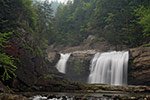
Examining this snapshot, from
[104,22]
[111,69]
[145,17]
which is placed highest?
[104,22]

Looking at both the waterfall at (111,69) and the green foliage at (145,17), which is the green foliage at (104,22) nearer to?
the green foliage at (145,17)

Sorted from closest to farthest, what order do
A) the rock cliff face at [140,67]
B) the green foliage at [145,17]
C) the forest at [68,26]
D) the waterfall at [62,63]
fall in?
the forest at [68,26]
the rock cliff face at [140,67]
the green foliage at [145,17]
the waterfall at [62,63]

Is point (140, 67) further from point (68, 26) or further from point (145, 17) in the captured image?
point (68, 26)

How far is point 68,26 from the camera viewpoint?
275ft

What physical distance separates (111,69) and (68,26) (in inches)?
1525

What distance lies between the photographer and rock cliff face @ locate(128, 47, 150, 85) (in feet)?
137

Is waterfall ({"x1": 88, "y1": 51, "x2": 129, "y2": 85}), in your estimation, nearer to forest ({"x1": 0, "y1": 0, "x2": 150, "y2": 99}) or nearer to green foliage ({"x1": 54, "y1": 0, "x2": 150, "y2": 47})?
forest ({"x1": 0, "y1": 0, "x2": 150, "y2": 99})

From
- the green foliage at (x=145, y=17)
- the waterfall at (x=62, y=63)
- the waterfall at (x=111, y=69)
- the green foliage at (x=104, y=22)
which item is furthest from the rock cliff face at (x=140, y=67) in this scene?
the waterfall at (x=62, y=63)

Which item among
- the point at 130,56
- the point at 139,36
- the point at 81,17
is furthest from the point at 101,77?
the point at 81,17

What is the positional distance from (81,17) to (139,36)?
31.3m

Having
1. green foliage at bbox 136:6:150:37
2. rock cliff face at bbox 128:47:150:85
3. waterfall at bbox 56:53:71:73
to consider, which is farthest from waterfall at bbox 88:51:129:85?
waterfall at bbox 56:53:71:73

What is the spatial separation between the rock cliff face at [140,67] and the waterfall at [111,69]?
3.58ft

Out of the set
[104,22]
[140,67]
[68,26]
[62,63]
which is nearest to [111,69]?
[140,67]

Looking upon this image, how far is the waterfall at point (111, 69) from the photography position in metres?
45.6
